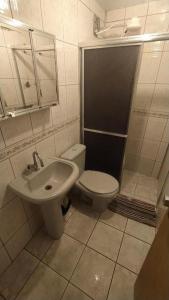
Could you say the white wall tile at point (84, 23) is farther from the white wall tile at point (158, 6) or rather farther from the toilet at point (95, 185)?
the toilet at point (95, 185)

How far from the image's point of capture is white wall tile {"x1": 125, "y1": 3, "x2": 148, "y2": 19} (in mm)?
1669

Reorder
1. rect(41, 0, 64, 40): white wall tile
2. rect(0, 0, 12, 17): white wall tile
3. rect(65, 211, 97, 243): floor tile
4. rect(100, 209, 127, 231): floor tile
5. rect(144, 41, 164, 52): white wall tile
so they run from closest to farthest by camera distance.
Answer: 1. rect(0, 0, 12, 17): white wall tile
2. rect(41, 0, 64, 40): white wall tile
3. rect(65, 211, 97, 243): floor tile
4. rect(100, 209, 127, 231): floor tile
5. rect(144, 41, 164, 52): white wall tile

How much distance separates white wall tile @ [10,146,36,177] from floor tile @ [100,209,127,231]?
106 cm

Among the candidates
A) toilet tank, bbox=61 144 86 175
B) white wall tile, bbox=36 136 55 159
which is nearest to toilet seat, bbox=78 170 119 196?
toilet tank, bbox=61 144 86 175

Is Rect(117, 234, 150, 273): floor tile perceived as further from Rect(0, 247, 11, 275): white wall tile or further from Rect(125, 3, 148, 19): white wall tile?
Rect(125, 3, 148, 19): white wall tile

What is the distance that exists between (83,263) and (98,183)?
73cm

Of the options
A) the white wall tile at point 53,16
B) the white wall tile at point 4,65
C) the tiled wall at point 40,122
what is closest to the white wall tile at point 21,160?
the tiled wall at point 40,122

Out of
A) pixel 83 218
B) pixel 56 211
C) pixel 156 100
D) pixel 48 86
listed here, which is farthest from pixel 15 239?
pixel 156 100

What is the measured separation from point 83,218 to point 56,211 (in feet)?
1.71

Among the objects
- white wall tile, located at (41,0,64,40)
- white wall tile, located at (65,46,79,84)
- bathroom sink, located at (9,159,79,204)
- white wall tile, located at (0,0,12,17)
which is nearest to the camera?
white wall tile, located at (0,0,12,17)

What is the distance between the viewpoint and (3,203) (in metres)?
1.06

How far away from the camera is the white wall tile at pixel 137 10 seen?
1669mm

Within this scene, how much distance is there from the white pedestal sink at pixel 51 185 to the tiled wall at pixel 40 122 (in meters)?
0.11

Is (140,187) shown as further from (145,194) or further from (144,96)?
(144,96)
